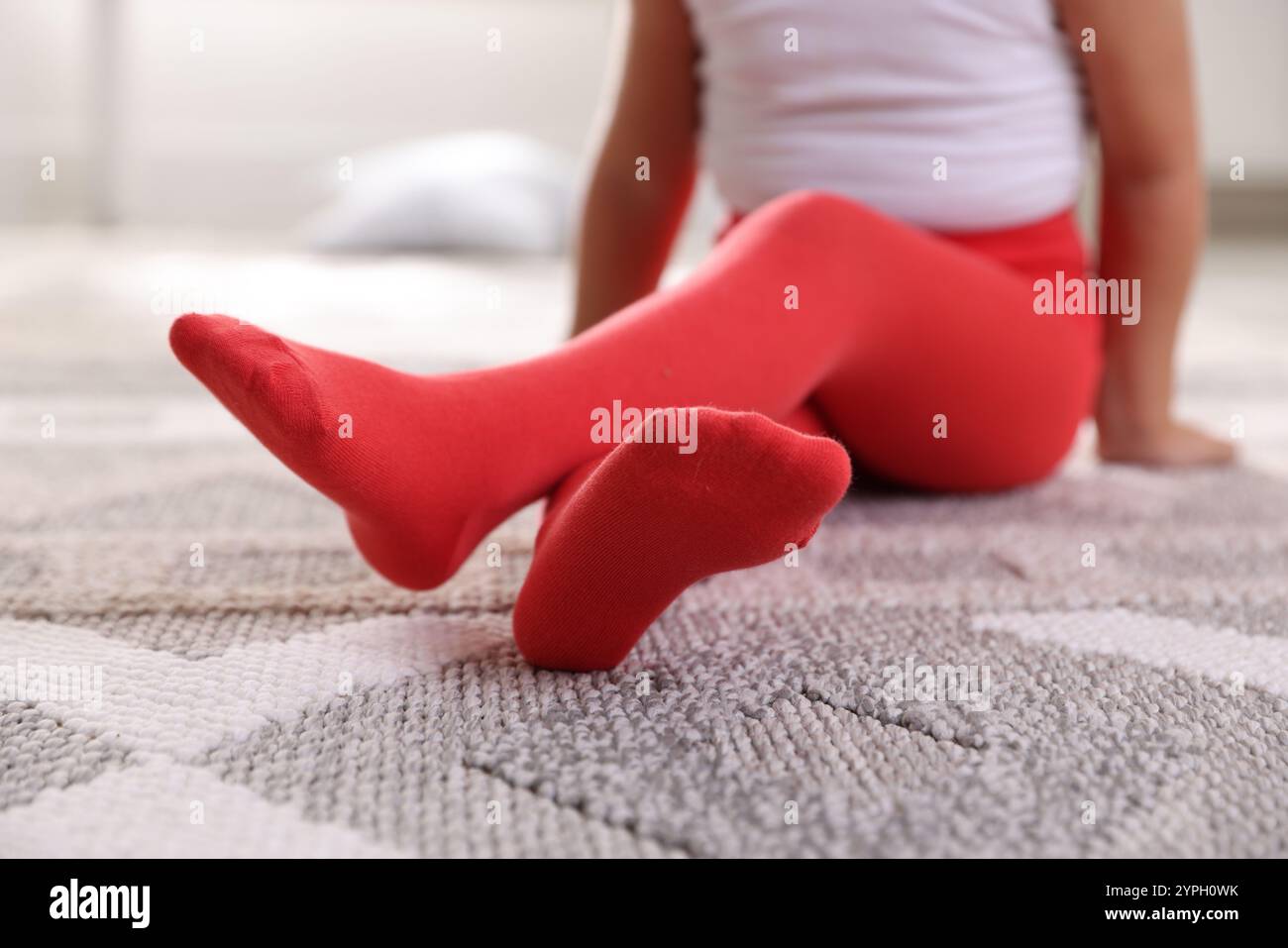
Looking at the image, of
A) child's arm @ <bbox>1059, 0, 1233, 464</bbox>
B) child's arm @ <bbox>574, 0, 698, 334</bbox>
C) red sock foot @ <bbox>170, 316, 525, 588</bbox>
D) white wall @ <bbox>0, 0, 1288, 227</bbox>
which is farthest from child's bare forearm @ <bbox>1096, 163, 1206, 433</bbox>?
white wall @ <bbox>0, 0, 1288, 227</bbox>

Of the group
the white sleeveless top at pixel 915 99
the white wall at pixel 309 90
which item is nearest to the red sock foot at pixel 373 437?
the white sleeveless top at pixel 915 99

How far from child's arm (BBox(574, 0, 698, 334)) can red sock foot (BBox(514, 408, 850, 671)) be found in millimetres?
401

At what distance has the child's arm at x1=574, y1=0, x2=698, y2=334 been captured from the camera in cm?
79

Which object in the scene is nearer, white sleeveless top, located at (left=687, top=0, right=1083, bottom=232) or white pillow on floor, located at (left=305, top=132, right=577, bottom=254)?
white sleeveless top, located at (left=687, top=0, right=1083, bottom=232)

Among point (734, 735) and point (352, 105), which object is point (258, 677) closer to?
point (734, 735)

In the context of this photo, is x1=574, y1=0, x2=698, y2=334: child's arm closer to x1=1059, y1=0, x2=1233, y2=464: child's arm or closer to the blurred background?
x1=1059, y1=0, x2=1233, y2=464: child's arm

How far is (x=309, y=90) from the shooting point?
8.50ft

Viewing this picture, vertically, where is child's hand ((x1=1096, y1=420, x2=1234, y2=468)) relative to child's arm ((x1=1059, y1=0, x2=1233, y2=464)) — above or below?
below

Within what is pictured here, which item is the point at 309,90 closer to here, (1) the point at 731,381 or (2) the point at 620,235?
(2) the point at 620,235

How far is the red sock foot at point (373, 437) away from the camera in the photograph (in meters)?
0.39

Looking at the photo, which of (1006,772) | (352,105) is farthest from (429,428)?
(352,105)

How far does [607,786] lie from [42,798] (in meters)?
0.15

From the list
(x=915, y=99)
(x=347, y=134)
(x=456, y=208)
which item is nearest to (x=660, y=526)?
(x=915, y=99)

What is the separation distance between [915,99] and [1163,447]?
0.29 m
